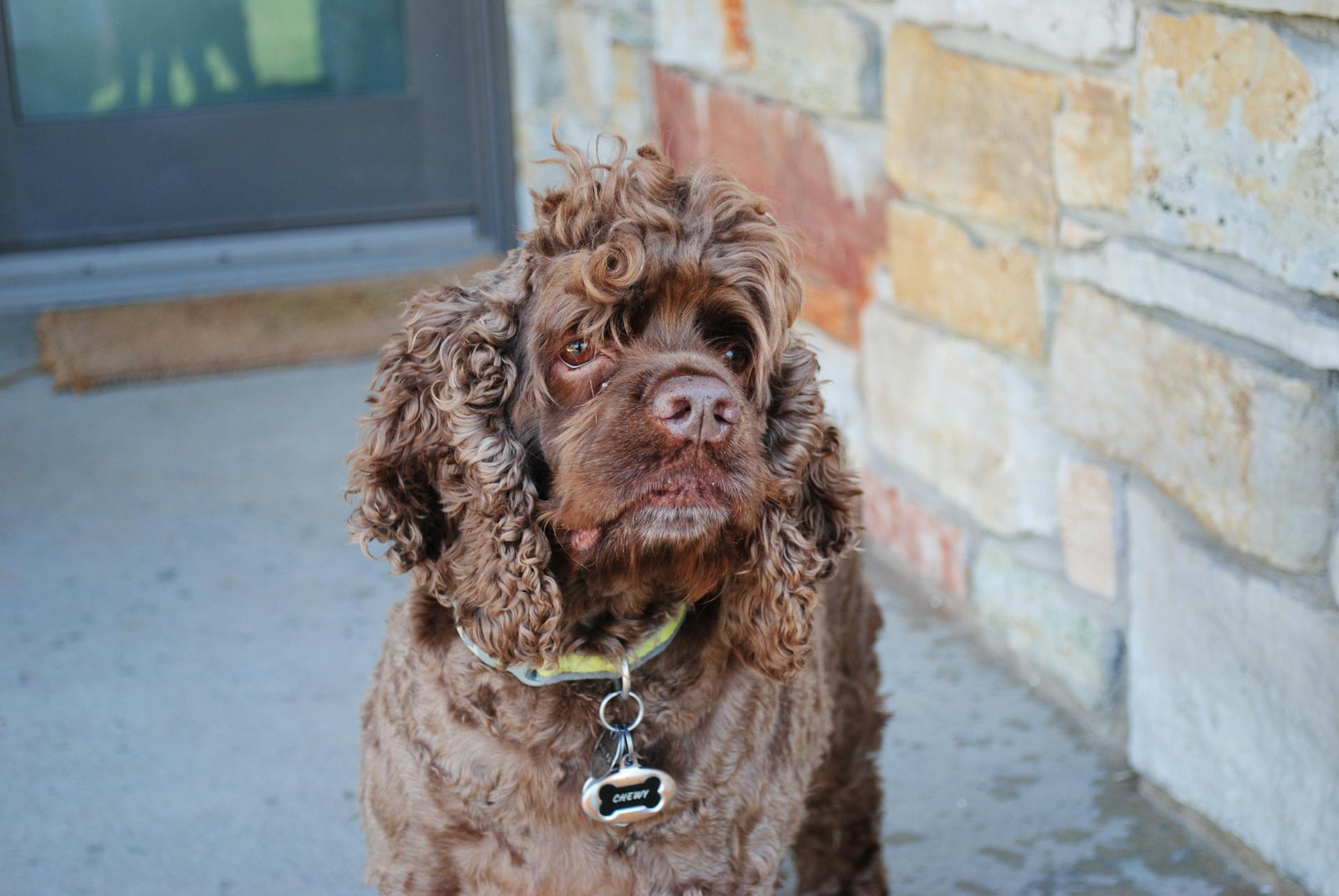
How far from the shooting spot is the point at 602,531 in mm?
2002

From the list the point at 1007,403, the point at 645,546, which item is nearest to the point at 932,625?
the point at 1007,403

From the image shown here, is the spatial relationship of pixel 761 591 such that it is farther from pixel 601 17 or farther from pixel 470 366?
pixel 601 17

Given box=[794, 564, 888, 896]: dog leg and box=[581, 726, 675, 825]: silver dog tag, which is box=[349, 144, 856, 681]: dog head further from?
box=[794, 564, 888, 896]: dog leg

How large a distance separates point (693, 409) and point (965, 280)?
1876 mm

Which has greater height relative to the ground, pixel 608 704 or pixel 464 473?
pixel 464 473

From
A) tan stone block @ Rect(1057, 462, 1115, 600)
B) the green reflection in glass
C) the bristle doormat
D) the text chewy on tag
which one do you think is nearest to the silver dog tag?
the text chewy on tag

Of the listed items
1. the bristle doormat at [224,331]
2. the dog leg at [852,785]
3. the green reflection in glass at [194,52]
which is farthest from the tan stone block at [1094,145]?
the green reflection in glass at [194,52]

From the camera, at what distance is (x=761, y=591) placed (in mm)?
2139

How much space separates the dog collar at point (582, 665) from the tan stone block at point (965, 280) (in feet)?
5.08

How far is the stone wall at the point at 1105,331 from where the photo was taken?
8.48ft

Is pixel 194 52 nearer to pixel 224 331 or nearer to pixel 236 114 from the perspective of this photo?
pixel 236 114

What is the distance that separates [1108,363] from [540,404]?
148cm

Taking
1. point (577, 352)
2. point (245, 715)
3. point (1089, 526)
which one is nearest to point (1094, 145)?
point (1089, 526)

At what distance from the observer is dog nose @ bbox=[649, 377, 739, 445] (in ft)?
6.29
